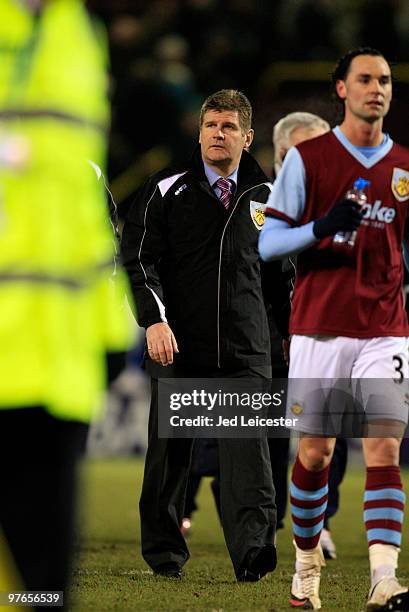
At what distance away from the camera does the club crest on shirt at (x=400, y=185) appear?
4.51 meters

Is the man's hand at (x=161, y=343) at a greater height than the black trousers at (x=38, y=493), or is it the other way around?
the black trousers at (x=38, y=493)

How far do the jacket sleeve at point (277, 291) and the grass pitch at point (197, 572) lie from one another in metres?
1.06

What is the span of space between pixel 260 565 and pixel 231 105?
1.85 m

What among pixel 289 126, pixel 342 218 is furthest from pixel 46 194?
pixel 289 126

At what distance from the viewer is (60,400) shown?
2242 millimetres

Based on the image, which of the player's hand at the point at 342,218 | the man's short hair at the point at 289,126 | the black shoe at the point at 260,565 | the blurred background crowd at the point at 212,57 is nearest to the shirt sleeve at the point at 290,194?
the player's hand at the point at 342,218

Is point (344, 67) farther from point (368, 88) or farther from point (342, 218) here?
point (342, 218)

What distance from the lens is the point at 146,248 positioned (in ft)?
17.9

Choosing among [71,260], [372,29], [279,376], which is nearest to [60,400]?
[71,260]

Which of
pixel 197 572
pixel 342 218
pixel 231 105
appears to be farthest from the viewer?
pixel 197 572

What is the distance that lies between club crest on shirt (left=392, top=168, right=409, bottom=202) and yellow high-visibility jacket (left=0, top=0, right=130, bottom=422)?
2.38 metres

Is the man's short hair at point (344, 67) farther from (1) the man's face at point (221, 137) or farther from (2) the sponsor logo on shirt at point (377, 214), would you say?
(1) the man's face at point (221, 137)

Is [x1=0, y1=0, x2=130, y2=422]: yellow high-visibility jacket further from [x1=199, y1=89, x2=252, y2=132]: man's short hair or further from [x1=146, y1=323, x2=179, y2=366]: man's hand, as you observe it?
[x1=199, y1=89, x2=252, y2=132]: man's short hair

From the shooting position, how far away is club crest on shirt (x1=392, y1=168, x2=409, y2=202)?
4.51 meters
